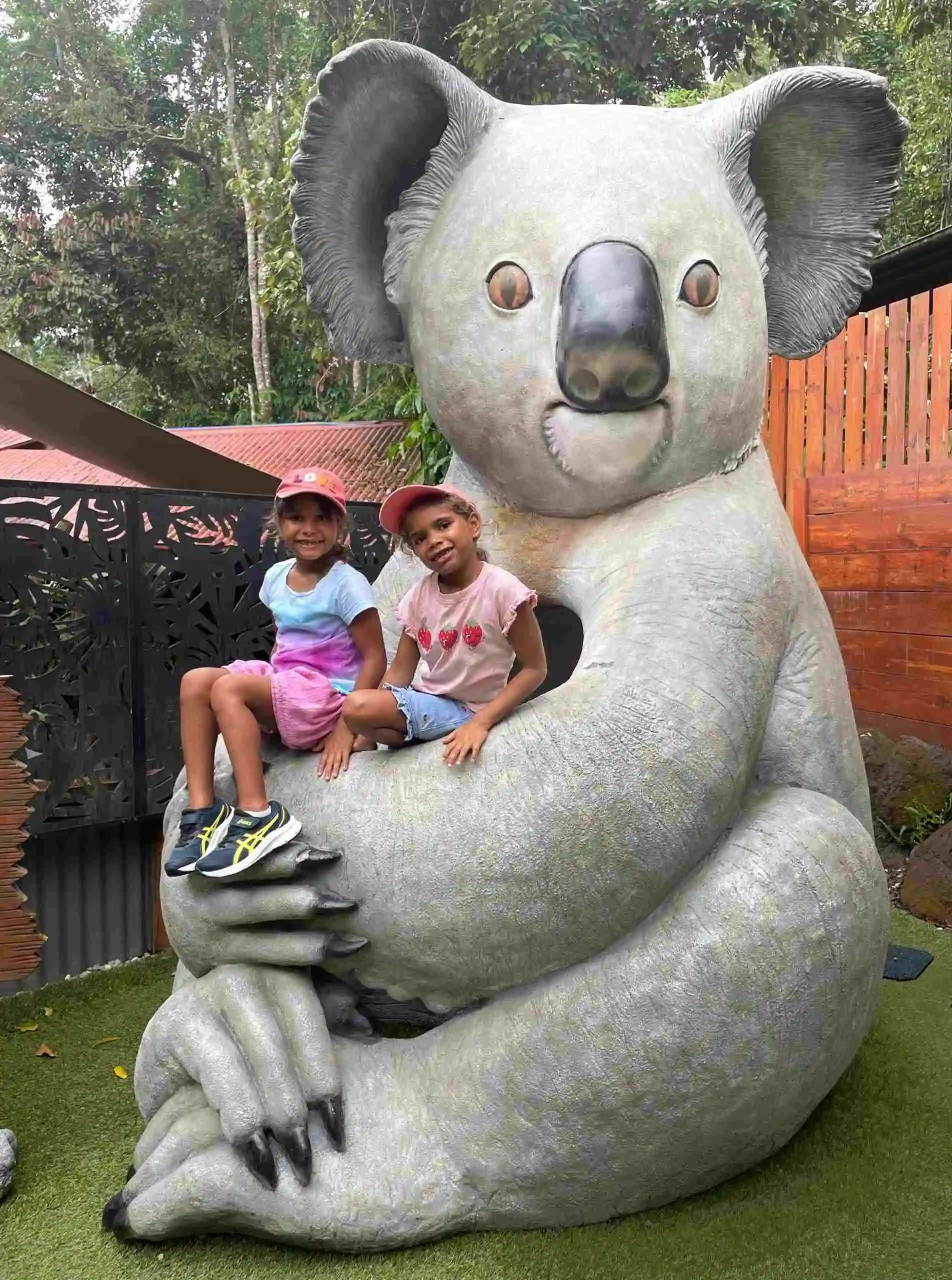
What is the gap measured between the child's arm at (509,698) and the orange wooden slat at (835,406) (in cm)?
352

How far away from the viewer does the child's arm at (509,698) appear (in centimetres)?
183

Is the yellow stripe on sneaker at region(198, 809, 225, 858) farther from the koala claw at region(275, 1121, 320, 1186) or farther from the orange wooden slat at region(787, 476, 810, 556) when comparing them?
the orange wooden slat at region(787, 476, 810, 556)

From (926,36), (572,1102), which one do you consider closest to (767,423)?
(572,1102)

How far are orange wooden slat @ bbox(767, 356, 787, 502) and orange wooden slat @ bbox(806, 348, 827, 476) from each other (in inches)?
7.3

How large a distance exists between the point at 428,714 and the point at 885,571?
337 centimetres

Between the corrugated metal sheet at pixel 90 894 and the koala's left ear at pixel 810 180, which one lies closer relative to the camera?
the koala's left ear at pixel 810 180

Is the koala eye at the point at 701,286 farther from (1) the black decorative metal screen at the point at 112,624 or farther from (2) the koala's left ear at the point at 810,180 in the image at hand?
(1) the black decorative metal screen at the point at 112,624

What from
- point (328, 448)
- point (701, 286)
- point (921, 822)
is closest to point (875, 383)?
point (921, 822)

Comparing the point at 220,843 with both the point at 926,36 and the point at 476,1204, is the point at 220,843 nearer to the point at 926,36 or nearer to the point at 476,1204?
the point at 476,1204

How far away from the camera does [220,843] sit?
1856mm

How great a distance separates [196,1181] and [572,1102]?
688mm

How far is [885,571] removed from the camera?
4645mm

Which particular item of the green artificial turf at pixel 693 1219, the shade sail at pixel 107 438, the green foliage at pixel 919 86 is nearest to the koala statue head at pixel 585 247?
the green artificial turf at pixel 693 1219

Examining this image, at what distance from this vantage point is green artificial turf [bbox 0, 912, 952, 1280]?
5.86 ft
